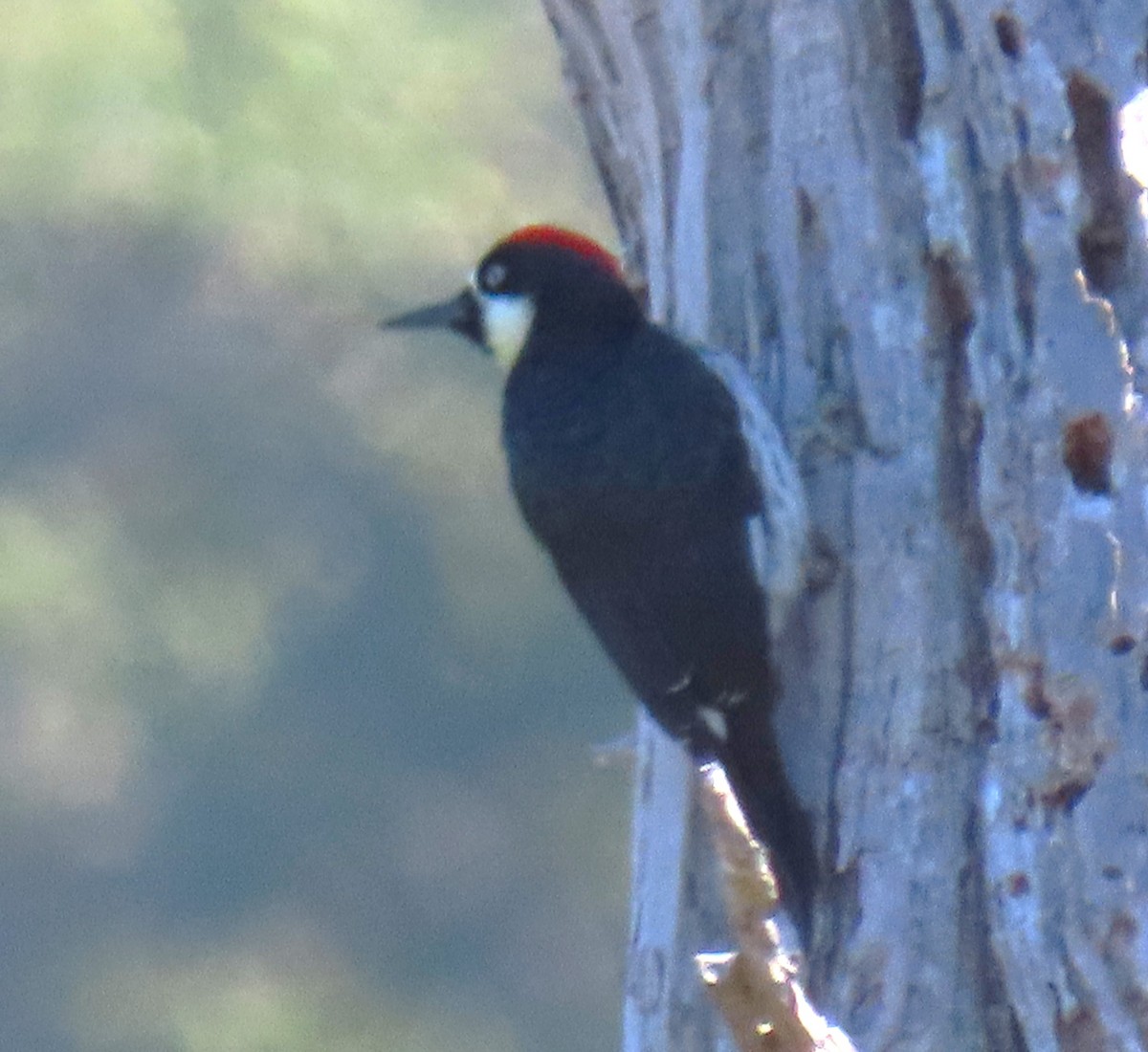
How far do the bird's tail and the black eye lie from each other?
956mm

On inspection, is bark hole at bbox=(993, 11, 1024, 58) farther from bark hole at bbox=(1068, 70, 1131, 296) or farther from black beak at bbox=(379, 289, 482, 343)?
black beak at bbox=(379, 289, 482, 343)

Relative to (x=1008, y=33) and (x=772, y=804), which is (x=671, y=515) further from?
(x=1008, y=33)

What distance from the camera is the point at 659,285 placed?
157 inches

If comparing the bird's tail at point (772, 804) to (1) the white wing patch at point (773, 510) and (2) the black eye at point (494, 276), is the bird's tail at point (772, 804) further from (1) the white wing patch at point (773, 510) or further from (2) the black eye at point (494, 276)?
(2) the black eye at point (494, 276)

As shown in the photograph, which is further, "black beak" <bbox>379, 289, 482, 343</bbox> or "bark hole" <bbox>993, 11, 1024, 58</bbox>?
"black beak" <bbox>379, 289, 482, 343</bbox>

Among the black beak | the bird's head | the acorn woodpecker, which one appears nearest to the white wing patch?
the acorn woodpecker

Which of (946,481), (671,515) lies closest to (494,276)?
(671,515)

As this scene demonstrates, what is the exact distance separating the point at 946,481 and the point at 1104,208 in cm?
40

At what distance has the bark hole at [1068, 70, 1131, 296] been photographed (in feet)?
10.6

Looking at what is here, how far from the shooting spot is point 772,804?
132 inches

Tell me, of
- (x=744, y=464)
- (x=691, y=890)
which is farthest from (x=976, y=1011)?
(x=744, y=464)

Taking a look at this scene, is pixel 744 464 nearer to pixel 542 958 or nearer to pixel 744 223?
pixel 744 223

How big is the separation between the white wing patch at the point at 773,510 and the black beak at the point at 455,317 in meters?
0.64

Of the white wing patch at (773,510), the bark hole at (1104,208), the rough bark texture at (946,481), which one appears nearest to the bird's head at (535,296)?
the rough bark texture at (946,481)
